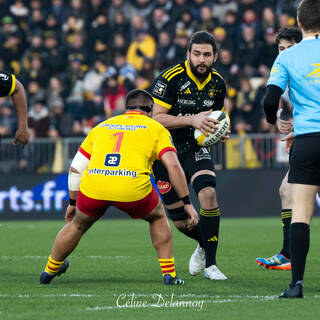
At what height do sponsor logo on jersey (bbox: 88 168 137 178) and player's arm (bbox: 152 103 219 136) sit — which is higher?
player's arm (bbox: 152 103 219 136)

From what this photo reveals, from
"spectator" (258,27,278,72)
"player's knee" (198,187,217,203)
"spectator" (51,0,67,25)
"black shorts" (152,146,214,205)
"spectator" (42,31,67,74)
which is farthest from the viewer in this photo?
"spectator" (51,0,67,25)

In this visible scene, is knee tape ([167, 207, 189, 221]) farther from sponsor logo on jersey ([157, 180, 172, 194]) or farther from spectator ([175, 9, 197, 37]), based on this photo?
spectator ([175, 9, 197, 37])

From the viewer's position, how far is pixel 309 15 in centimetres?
650

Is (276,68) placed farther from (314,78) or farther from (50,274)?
(50,274)

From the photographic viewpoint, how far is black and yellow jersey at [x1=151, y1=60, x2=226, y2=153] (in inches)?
353

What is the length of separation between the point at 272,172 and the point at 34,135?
17.5 feet

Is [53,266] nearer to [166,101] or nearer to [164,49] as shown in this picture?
[166,101]

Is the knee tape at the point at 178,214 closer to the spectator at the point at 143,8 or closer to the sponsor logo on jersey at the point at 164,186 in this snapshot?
the sponsor logo on jersey at the point at 164,186

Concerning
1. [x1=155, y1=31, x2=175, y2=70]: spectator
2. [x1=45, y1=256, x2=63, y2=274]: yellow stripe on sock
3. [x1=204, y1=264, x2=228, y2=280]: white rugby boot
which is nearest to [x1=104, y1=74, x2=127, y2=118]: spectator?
[x1=155, y1=31, x2=175, y2=70]: spectator

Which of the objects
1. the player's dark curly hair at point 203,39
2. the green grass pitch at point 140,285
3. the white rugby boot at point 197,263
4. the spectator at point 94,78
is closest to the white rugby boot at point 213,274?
the green grass pitch at point 140,285

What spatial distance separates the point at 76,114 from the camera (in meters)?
20.0

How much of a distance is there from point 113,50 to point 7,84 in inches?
537

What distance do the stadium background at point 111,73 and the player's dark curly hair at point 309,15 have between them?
11107 mm

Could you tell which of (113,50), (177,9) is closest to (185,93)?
(113,50)
